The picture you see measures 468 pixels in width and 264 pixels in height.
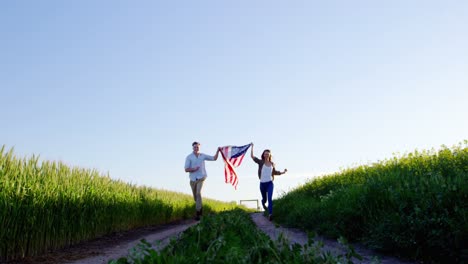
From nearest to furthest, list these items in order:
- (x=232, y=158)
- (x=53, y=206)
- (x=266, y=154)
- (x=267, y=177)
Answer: (x=53, y=206)
(x=267, y=177)
(x=266, y=154)
(x=232, y=158)

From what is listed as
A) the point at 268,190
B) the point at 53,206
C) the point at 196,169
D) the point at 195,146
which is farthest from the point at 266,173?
the point at 53,206

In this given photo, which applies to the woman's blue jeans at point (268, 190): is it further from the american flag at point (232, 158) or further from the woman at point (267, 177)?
the american flag at point (232, 158)

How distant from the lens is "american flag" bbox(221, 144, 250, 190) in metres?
22.1

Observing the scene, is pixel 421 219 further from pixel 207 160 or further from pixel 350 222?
pixel 207 160

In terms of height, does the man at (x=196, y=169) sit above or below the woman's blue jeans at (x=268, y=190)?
above

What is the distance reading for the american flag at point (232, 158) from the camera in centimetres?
2208

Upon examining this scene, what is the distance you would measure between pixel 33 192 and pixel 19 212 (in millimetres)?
779

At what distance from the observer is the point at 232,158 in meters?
22.2

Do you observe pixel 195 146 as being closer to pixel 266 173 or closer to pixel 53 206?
pixel 266 173

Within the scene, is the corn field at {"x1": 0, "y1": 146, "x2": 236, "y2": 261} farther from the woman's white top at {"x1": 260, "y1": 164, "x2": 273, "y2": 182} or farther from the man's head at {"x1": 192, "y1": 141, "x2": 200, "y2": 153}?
the woman's white top at {"x1": 260, "y1": 164, "x2": 273, "y2": 182}

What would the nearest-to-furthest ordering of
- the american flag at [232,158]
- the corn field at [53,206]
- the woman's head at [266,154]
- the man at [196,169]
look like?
the corn field at [53,206], the woman's head at [266,154], the man at [196,169], the american flag at [232,158]

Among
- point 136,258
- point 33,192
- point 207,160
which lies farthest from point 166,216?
point 136,258

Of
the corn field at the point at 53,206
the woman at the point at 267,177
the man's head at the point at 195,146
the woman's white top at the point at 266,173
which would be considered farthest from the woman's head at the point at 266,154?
the corn field at the point at 53,206

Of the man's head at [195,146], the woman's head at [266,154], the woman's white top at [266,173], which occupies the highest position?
the man's head at [195,146]
